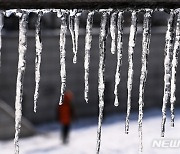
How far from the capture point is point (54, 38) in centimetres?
1452

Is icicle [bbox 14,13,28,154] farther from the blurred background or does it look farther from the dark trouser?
the dark trouser

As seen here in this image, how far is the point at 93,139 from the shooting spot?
1334 centimetres

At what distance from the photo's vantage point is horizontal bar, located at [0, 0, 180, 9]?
1.56 metres

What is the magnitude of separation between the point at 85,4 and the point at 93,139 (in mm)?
11898

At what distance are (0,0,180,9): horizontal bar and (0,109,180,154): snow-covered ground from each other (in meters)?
9.81

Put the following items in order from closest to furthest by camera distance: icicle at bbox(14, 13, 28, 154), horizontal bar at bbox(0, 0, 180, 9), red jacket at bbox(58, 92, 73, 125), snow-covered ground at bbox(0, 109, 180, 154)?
horizontal bar at bbox(0, 0, 180, 9), icicle at bbox(14, 13, 28, 154), snow-covered ground at bbox(0, 109, 180, 154), red jacket at bbox(58, 92, 73, 125)

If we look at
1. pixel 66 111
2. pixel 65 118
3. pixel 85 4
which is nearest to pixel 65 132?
pixel 65 118

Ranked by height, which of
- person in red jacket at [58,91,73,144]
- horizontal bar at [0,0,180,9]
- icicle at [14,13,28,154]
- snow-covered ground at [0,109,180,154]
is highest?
horizontal bar at [0,0,180,9]

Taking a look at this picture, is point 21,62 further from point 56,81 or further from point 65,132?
point 56,81

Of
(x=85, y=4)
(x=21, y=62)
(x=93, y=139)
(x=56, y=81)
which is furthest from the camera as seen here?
(x=56, y=81)

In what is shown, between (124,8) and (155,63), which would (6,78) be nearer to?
(155,63)

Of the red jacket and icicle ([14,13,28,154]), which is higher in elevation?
icicle ([14,13,28,154])

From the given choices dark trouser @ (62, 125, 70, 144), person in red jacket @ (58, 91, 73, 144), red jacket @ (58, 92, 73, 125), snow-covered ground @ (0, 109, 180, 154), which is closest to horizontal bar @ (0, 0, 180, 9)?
snow-covered ground @ (0, 109, 180, 154)

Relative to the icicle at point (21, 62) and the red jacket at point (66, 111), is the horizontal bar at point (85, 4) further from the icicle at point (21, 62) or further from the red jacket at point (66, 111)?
the red jacket at point (66, 111)
